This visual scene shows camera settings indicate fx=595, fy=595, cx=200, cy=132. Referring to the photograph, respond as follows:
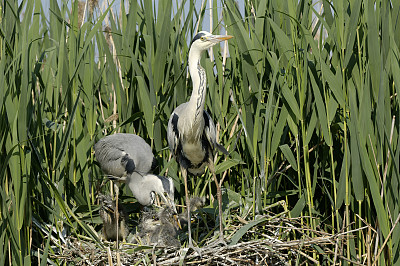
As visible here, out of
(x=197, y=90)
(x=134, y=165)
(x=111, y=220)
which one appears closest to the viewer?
(x=197, y=90)

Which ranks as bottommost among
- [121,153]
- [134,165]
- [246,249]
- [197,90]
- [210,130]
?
[246,249]

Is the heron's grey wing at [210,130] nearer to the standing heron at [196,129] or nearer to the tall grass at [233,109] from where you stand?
the standing heron at [196,129]

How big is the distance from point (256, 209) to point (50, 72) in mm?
1591

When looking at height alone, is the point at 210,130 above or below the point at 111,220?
above

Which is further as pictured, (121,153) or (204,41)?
(121,153)

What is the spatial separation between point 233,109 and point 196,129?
19.3 inches

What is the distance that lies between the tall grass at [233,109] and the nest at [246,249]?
8 cm

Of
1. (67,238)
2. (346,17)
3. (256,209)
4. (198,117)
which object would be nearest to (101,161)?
(67,238)

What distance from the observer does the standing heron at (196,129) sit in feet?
12.2

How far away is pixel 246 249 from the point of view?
141 inches

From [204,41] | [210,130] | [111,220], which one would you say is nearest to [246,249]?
[210,130]

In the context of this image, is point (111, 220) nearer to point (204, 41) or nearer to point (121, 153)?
point (121, 153)

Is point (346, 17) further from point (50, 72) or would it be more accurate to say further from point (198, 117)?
point (50, 72)

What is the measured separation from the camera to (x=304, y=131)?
3.64 m
